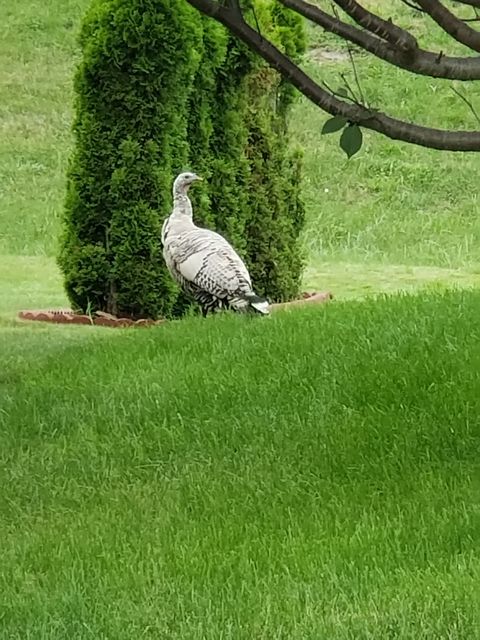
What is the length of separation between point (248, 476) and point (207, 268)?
2.91 metres

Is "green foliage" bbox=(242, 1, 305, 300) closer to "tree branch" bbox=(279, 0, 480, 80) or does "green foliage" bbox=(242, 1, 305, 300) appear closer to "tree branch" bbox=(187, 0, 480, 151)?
"tree branch" bbox=(187, 0, 480, 151)

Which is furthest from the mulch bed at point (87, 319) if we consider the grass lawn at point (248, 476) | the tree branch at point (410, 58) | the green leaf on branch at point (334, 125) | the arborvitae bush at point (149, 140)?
the green leaf on branch at point (334, 125)

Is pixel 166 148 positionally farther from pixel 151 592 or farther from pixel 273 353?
pixel 151 592

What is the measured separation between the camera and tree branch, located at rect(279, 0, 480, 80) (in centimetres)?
324

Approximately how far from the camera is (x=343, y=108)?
3.24 metres

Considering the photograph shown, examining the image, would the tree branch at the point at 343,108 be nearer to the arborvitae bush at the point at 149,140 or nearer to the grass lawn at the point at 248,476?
the grass lawn at the point at 248,476

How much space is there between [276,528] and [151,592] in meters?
0.60

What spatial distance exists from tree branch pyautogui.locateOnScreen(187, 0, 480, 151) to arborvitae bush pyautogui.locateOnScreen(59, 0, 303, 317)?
15.1ft

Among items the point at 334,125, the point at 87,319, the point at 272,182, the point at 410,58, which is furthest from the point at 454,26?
the point at 272,182

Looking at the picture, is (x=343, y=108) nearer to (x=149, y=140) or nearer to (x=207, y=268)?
(x=207, y=268)

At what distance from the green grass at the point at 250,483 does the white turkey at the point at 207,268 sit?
437 mm

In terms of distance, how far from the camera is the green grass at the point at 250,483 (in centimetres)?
298

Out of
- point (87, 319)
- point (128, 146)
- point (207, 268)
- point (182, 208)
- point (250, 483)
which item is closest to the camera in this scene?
point (250, 483)

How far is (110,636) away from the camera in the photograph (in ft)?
9.31
